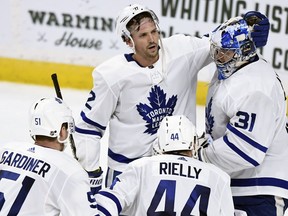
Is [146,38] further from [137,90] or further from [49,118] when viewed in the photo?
[49,118]

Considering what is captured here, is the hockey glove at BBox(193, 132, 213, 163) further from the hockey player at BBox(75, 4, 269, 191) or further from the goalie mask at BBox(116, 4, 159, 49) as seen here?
the goalie mask at BBox(116, 4, 159, 49)

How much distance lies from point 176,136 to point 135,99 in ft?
2.13

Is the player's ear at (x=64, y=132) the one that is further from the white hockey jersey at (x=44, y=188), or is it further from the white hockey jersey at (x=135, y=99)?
the white hockey jersey at (x=135, y=99)

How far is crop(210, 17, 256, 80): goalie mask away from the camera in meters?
3.93

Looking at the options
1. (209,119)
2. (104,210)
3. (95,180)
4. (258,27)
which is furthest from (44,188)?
(258,27)

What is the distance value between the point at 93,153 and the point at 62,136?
0.67 metres

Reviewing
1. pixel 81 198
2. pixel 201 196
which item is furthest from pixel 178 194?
pixel 81 198

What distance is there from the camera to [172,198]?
11.4 ft

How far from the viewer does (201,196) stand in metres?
3.49

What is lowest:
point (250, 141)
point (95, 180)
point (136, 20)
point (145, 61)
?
point (95, 180)

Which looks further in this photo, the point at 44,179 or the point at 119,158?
the point at 119,158

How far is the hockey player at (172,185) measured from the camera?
3.48 meters

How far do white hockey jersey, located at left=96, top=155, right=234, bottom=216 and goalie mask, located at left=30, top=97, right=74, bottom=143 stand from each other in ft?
0.95

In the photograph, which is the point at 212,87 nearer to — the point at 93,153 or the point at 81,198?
the point at 93,153
